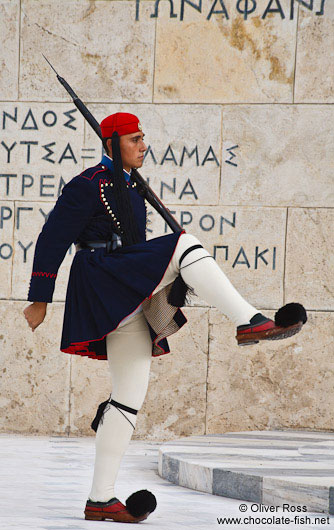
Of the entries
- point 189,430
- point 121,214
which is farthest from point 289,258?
point 121,214

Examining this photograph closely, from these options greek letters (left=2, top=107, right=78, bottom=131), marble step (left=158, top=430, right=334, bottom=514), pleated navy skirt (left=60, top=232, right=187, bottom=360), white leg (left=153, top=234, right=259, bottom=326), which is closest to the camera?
white leg (left=153, top=234, right=259, bottom=326)

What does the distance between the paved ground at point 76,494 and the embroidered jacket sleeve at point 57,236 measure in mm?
882

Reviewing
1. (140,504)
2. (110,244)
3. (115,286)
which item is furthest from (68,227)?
(140,504)

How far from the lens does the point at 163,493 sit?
4.60 meters

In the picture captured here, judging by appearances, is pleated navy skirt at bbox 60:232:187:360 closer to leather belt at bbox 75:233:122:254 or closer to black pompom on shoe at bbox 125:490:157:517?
leather belt at bbox 75:233:122:254

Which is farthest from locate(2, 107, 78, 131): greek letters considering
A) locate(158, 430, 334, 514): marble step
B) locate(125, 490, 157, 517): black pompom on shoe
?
locate(125, 490, 157, 517): black pompom on shoe

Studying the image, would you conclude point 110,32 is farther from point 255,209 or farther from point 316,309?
point 316,309

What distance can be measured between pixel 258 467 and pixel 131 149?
182 centimetres

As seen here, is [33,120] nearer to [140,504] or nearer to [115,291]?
[115,291]

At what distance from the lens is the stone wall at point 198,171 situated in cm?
690

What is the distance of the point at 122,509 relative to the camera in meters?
3.70

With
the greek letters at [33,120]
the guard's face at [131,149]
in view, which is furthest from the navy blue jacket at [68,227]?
the greek letters at [33,120]

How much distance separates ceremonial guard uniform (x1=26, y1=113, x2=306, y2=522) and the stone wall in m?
3.16

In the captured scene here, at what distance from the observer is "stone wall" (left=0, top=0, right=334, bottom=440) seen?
6.90 meters
